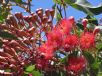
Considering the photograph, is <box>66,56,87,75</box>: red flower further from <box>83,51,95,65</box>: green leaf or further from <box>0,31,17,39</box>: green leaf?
<box>0,31,17,39</box>: green leaf

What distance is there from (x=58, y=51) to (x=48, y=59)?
108 millimetres

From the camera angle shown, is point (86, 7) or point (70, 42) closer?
point (70, 42)

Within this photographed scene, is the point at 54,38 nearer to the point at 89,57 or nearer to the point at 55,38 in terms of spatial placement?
the point at 55,38

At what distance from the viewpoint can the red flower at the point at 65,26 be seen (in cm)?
226

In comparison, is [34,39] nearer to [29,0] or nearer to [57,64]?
[57,64]

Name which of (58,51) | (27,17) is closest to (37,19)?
(27,17)

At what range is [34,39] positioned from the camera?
2229mm

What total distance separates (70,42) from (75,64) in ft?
0.40

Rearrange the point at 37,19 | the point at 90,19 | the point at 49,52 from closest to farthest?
1. the point at 49,52
2. the point at 37,19
3. the point at 90,19

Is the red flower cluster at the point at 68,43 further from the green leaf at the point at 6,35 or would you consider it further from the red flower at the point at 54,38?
the green leaf at the point at 6,35

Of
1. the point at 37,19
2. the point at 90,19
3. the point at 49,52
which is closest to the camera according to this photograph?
the point at 49,52

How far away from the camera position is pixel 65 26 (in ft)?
7.49

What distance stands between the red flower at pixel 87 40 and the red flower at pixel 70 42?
0.03 metres

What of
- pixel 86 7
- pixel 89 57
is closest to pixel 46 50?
pixel 89 57
